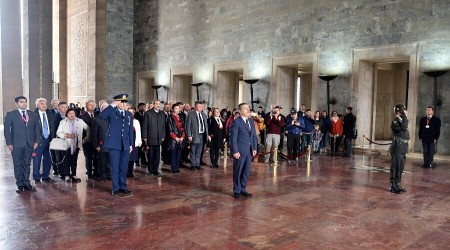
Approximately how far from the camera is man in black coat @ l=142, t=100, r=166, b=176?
8930 millimetres

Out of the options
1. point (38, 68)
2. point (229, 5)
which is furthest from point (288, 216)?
point (38, 68)

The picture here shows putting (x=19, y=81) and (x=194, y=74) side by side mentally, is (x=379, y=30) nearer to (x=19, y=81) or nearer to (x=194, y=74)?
(x=194, y=74)

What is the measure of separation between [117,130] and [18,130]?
1.77m

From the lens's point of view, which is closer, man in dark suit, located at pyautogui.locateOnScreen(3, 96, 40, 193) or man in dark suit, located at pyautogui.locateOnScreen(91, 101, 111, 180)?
man in dark suit, located at pyautogui.locateOnScreen(3, 96, 40, 193)

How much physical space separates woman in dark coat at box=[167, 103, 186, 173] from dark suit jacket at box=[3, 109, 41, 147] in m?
3.08

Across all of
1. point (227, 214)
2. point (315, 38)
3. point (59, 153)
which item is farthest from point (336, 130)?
point (59, 153)

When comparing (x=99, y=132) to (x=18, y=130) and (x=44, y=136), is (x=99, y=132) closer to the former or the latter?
(x=44, y=136)

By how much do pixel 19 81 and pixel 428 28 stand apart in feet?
99.7

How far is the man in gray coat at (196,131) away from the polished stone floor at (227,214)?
0.96 metres

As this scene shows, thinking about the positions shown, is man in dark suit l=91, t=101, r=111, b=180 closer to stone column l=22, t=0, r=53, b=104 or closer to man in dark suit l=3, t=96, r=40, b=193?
man in dark suit l=3, t=96, r=40, b=193

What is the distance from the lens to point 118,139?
22.7 ft

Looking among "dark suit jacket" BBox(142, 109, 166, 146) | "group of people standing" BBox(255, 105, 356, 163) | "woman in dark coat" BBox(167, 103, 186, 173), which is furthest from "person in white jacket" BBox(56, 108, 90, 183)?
"group of people standing" BBox(255, 105, 356, 163)

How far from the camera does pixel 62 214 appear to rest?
5.70 m

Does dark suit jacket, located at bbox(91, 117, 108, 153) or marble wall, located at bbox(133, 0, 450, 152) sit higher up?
A: marble wall, located at bbox(133, 0, 450, 152)
